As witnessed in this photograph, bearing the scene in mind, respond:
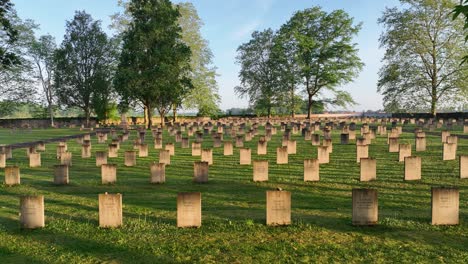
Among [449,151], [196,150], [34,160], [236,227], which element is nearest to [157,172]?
[236,227]

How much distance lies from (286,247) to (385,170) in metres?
7.07

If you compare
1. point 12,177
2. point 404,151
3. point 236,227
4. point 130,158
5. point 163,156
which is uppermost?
point 404,151

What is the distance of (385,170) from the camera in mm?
11094

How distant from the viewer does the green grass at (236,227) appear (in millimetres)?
4922

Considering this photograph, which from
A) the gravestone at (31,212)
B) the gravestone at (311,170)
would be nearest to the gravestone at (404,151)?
the gravestone at (311,170)

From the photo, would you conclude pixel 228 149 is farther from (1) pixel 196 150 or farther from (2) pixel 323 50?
(2) pixel 323 50

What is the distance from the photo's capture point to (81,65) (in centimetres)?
4756

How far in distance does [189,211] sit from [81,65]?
46639mm

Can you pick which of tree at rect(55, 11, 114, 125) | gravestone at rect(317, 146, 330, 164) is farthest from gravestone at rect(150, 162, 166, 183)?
tree at rect(55, 11, 114, 125)

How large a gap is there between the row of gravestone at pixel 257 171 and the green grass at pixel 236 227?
0.26 meters

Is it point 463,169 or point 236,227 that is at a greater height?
point 463,169

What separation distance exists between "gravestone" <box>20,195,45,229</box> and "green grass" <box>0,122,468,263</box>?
189 millimetres

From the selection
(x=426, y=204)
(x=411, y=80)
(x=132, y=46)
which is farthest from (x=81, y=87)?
(x=426, y=204)

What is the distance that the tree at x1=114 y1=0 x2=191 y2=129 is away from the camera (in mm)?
33250
